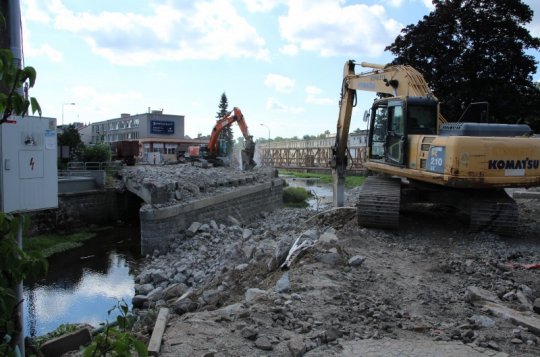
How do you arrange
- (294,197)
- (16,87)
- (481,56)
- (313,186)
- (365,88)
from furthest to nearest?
(313,186) < (294,197) < (481,56) < (365,88) < (16,87)

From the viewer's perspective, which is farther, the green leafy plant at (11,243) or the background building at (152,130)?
the background building at (152,130)

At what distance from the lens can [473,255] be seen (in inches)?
336

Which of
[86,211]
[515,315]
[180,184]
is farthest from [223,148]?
[515,315]

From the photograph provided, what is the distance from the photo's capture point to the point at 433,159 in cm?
935

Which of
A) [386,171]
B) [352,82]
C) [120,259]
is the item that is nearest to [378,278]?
[386,171]

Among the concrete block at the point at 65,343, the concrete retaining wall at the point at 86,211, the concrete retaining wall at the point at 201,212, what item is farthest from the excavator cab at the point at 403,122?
the concrete retaining wall at the point at 86,211

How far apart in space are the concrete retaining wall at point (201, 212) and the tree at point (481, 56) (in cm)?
1065

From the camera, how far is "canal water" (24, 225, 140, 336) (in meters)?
10.4

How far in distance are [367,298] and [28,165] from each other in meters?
4.20

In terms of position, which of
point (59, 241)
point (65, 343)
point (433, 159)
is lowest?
point (59, 241)

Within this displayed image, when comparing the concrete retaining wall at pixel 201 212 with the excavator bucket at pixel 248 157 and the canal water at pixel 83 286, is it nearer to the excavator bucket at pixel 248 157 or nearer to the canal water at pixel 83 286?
the canal water at pixel 83 286

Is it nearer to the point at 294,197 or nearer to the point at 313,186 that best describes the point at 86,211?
the point at 294,197

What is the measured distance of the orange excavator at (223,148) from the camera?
90.8ft

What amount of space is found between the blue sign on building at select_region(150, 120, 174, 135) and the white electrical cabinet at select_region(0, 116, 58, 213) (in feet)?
200
